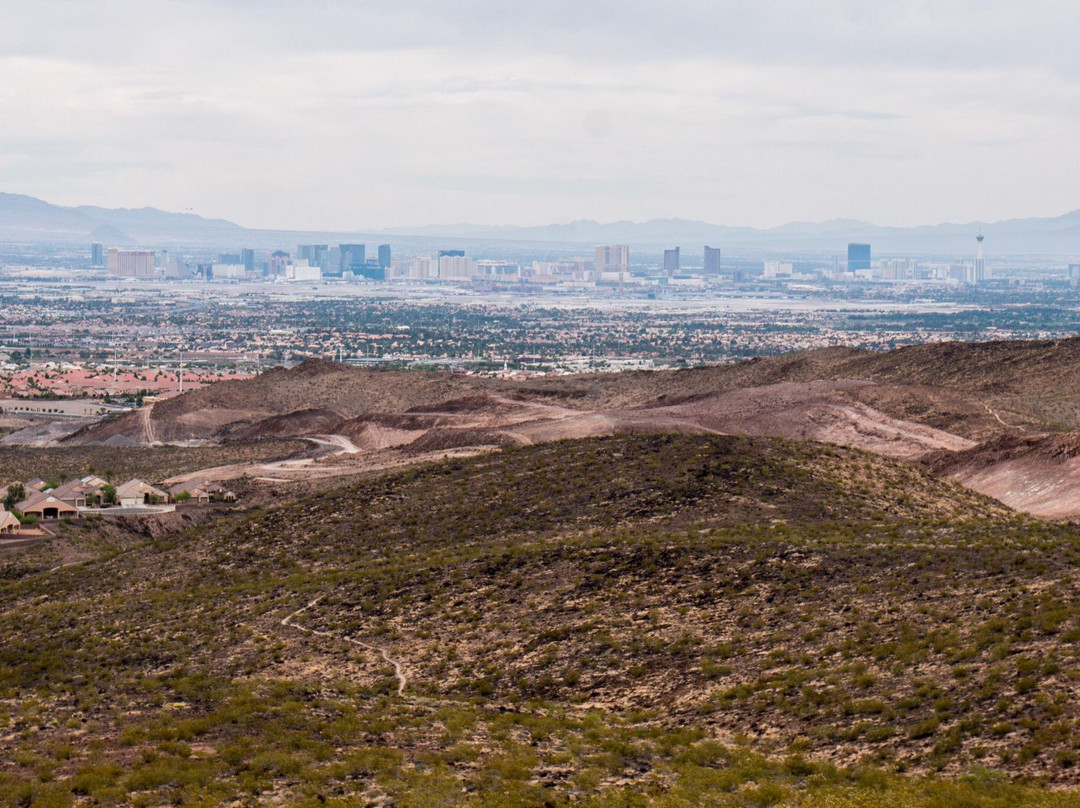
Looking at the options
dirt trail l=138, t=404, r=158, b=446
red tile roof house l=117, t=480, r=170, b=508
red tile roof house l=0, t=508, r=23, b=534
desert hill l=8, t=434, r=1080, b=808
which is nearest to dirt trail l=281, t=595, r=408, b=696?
desert hill l=8, t=434, r=1080, b=808

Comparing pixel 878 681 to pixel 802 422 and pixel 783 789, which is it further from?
pixel 802 422

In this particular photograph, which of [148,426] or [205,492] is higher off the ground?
[205,492]

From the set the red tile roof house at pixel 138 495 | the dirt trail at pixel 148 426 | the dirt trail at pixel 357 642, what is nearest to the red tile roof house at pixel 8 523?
the red tile roof house at pixel 138 495

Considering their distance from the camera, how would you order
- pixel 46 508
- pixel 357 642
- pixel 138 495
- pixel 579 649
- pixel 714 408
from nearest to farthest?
pixel 579 649, pixel 357 642, pixel 46 508, pixel 138 495, pixel 714 408

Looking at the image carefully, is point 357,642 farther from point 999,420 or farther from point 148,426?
point 148,426

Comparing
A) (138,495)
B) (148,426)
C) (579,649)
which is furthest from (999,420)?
→ (148,426)

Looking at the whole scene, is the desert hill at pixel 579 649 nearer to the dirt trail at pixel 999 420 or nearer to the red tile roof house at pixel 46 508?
the red tile roof house at pixel 46 508
